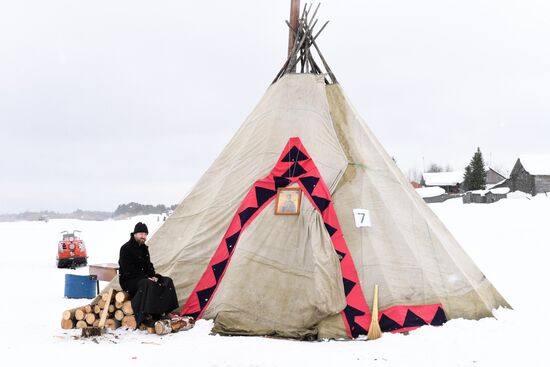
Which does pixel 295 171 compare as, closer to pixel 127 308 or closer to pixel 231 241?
pixel 231 241

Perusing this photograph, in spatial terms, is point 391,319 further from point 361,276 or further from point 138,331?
point 138,331

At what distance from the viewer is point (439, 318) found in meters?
7.02

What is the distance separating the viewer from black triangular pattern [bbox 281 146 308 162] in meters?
7.87

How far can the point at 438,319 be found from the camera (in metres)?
7.00

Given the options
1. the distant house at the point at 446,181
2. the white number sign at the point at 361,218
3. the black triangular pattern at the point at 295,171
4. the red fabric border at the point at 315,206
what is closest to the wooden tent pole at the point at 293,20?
the red fabric border at the point at 315,206

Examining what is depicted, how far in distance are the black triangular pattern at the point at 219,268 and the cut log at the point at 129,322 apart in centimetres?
124

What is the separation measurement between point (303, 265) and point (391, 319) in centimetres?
134

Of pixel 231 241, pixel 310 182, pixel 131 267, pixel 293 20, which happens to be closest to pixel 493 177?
pixel 293 20

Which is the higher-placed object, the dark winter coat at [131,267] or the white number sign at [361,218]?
the white number sign at [361,218]

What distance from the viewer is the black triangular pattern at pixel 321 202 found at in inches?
293

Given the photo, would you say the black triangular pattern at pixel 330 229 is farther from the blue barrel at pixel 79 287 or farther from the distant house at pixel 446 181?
the distant house at pixel 446 181

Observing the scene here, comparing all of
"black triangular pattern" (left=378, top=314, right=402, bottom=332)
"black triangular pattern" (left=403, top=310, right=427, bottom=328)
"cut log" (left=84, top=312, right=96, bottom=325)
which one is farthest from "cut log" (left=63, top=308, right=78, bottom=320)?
"black triangular pattern" (left=403, top=310, right=427, bottom=328)

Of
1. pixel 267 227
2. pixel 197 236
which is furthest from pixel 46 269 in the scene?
pixel 267 227

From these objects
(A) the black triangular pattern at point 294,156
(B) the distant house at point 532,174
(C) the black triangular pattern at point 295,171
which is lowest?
(C) the black triangular pattern at point 295,171
